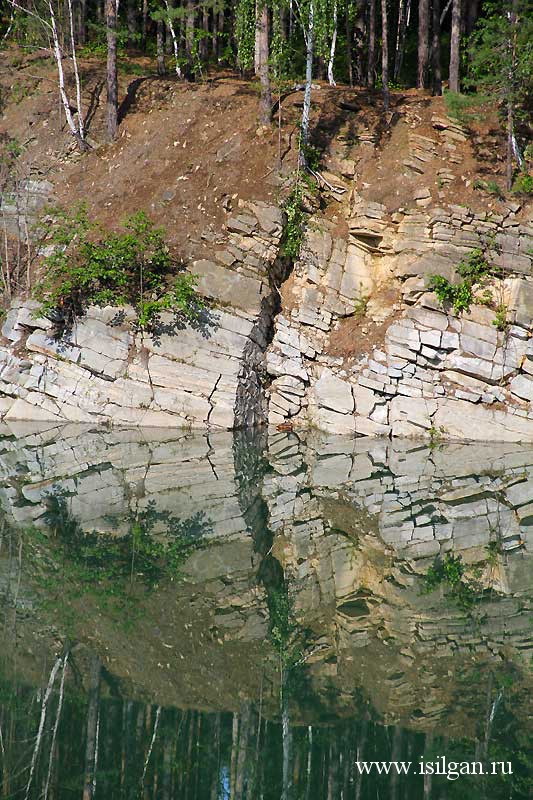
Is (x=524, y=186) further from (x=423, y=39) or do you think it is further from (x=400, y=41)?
(x=400, y=41)

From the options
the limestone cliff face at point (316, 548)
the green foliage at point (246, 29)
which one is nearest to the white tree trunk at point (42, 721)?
the limestone cliff face at point (316, 548)

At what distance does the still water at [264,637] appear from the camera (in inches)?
244

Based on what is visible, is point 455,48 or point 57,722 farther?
point 455,48

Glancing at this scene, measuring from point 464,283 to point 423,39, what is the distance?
10123 mm

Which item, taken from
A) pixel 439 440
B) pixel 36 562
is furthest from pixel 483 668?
pixel 439 440

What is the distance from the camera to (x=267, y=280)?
20.8 meters

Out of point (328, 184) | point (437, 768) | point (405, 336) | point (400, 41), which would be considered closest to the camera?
point (437, 768)

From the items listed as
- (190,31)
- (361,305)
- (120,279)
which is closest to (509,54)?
(361,305)

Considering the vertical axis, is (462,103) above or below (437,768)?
above

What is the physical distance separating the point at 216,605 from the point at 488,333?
1244 centimetres

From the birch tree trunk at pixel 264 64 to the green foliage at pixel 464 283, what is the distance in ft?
25.9

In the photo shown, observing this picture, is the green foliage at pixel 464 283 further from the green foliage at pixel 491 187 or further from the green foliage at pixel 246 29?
the green foliage at pixel 246 29

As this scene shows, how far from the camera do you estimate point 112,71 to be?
25.1m

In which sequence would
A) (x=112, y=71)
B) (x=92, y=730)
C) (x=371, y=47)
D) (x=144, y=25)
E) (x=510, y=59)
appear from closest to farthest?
(x=92, y=730), (x=510, y=59), (x=112, y=71), (x=371, y=47), (x=144, y=25)
